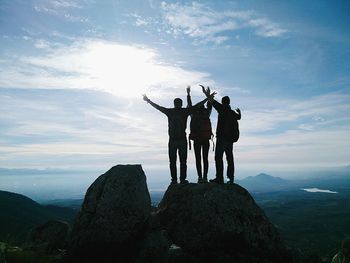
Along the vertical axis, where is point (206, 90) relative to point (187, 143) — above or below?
above

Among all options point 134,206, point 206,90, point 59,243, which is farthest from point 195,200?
point 59,243

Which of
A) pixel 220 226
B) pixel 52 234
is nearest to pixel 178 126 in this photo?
pixel 220 226

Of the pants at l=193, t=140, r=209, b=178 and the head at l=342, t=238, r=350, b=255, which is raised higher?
the pants at l=193, t=140, r=209, b=178

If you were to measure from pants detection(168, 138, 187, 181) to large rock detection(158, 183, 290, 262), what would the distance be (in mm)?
1571

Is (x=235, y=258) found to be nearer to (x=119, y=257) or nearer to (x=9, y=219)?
(x=119, y=257)

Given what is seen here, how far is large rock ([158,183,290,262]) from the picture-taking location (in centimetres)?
1368

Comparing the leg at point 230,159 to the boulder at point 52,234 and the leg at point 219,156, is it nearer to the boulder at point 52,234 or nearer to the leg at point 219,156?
the leg at point 219,156

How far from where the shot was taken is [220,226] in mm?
14195

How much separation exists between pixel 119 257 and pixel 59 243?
6.71 m

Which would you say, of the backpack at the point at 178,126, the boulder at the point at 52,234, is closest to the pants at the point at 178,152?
the backpack at the point at 178,126

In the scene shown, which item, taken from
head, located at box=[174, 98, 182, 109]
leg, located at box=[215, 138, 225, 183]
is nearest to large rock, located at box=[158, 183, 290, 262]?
leg, located at box=[215, 138, 225, 183]

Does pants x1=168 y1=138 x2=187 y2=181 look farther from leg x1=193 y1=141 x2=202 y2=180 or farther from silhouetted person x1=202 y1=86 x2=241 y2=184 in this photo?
silhouetted person x1=202 y1=86 x2=241 y2=184

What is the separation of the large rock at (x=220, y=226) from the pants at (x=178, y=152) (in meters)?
1.57

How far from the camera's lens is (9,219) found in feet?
650
